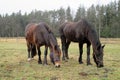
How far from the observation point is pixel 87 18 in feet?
190

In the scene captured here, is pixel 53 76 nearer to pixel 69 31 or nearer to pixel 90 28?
pixel 90 28

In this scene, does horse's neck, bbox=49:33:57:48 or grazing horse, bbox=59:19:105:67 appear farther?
horse's neck, bbox=49:33:57:48

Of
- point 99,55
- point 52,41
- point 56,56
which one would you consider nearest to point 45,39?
point 52,41

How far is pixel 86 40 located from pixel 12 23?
69.5 m

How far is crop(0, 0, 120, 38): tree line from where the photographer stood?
61219 mm

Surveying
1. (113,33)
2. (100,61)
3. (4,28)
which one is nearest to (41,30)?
(100,61)

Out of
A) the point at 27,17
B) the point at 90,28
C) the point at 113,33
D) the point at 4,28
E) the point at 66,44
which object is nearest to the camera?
the point at 90,28

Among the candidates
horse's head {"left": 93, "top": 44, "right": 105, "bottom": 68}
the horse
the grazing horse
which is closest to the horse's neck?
the horse

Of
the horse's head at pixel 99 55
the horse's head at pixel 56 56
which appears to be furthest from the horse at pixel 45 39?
the horse's head at pixel 99 55

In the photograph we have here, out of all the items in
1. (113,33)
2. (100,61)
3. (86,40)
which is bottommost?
(113,33)

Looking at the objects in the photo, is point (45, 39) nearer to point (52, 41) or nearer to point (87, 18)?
point (52, 41)

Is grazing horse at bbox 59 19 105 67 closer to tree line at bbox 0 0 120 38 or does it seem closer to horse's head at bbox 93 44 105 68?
horse's head at bbox 93 44 105 68

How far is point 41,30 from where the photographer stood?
39.3 feet

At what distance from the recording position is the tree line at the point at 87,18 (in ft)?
201
